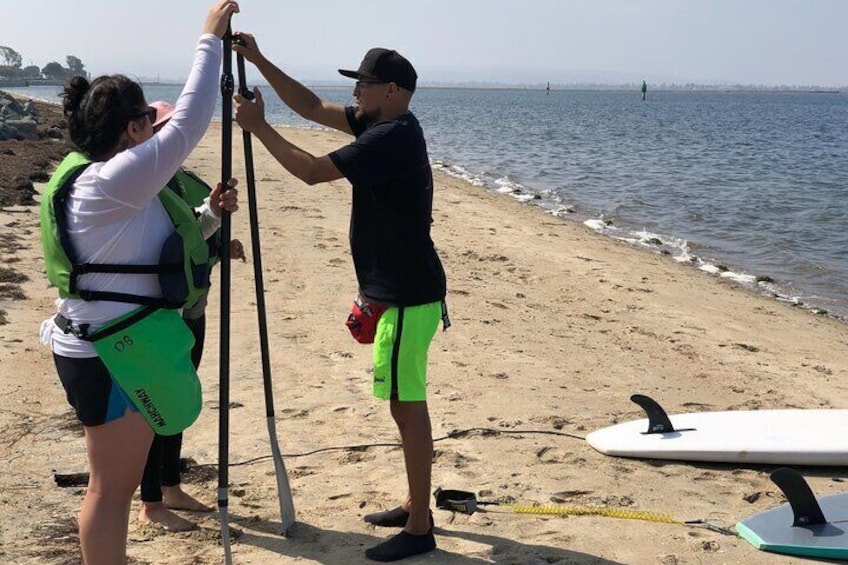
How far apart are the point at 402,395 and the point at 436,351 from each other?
3.50 meters

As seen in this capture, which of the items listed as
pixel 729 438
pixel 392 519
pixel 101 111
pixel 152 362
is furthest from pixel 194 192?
pixel 729 438

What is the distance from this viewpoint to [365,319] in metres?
3.83

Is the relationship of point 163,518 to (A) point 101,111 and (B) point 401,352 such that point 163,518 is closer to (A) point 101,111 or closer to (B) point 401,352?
(B) point 401,352

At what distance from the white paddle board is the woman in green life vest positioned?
304 cm

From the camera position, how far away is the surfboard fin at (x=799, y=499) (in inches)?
160

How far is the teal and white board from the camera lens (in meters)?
3.89

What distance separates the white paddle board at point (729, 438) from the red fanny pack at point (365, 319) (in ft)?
6.39

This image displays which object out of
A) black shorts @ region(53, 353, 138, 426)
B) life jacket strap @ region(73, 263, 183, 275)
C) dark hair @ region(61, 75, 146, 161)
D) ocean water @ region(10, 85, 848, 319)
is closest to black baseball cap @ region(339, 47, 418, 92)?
dark hair @ region(61, 75, 146, 161)

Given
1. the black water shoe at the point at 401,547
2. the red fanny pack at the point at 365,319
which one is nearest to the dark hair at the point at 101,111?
the red fanny pack at the point at 365,319

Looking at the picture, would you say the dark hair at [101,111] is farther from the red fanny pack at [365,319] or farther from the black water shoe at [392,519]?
the black water shoe at [392,519]

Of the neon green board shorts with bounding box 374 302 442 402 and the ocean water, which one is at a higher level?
the neon green board shorts with bounding box 374 302 442 402

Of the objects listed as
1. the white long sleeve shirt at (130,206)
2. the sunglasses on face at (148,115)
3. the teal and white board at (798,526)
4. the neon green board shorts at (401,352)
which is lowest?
the teal and white board at (798,526)

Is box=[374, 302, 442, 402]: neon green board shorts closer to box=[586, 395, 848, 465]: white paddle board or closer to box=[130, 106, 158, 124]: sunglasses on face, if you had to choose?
box=[130, 106, 158, 124]: sunglasses on face

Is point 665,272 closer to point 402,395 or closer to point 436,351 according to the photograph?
point 436,351
